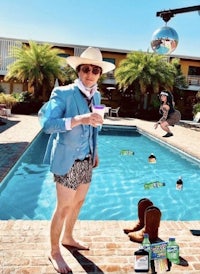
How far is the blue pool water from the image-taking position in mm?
5852

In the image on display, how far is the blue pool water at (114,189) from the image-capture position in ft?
19.2

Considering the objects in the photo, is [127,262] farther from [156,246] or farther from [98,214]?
[98,214]

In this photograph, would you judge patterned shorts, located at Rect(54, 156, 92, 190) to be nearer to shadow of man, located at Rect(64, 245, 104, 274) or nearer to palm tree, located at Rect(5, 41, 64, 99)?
shadow of man, located at Rect(64, 245, 104, 274)

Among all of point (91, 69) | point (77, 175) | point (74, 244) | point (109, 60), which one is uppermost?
point (109, 60)

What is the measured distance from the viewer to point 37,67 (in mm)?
24234

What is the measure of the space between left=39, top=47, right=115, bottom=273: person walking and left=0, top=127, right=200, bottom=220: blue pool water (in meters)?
2.73

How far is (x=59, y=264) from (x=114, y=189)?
4.35 metres

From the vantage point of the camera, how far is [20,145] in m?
9.60

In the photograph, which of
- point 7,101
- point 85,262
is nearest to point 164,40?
point 85,262

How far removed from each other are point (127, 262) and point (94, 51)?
1.99 metres

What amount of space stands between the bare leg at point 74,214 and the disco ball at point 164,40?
1.87 metres

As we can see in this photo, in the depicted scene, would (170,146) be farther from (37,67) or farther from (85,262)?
(37,67)

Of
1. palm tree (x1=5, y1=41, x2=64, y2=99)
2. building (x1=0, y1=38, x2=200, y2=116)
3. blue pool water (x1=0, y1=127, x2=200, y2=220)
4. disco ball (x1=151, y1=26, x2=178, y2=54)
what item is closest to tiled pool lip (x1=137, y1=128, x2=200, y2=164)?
blue pool water (x1=0, y1=127, x2=200, y2=220)

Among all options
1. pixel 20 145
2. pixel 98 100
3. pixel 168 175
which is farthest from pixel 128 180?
pixel 98 100
